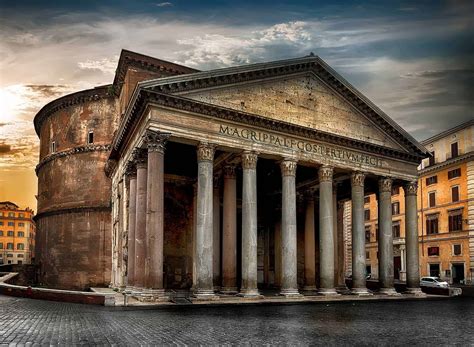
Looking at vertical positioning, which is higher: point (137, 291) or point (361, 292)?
point (137, 291)

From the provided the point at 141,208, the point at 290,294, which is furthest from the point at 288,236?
the point at 141,208

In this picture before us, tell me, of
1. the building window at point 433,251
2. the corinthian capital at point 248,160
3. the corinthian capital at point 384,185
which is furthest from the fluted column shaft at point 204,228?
the building window at point 433,251

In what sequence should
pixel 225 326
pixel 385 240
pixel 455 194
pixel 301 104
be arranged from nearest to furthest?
pixel 225 326
pixel 301 104
pixel 385 240
pixel 455 194

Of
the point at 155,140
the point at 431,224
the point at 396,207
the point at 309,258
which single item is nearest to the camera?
the point at 155,140

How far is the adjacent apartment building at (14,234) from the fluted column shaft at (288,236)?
269ft

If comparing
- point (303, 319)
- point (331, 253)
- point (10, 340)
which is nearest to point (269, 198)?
point (331, 253)

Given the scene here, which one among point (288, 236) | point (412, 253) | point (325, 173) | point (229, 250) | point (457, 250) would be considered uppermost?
point (325, 173)

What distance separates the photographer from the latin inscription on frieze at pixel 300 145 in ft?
72.6

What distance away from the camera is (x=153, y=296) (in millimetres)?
19047

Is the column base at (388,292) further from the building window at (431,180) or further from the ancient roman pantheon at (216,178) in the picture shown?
the building window at (431,180)

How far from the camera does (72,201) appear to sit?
1369 inches

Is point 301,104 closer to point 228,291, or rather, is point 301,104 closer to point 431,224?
point 228,291

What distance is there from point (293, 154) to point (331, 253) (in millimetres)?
5058

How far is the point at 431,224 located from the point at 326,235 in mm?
23662
